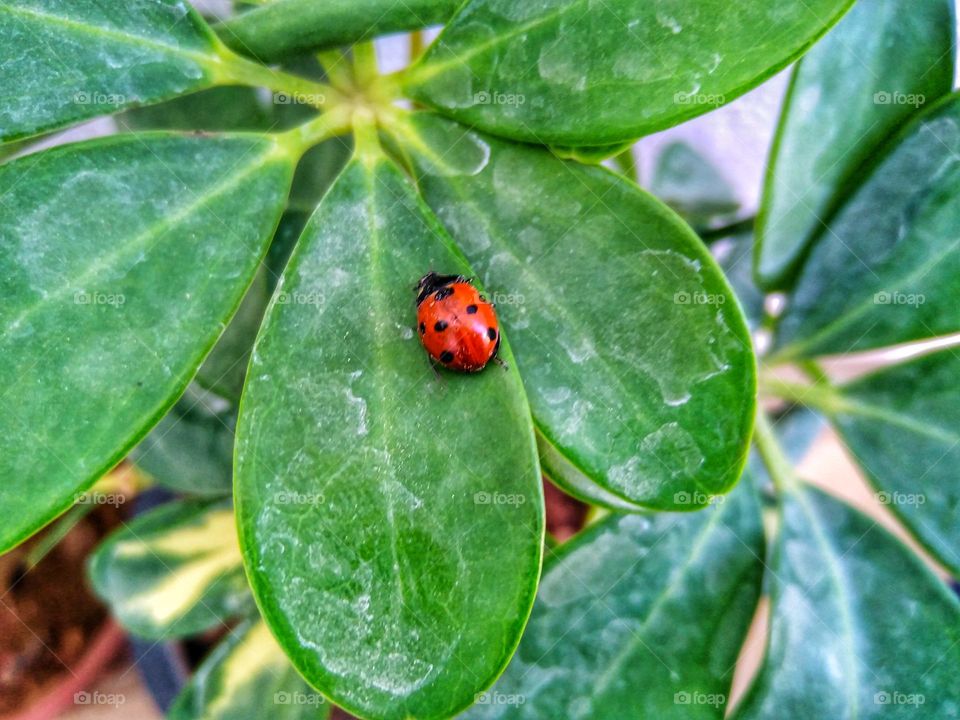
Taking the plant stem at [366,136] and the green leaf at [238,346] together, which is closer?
the plant stem at [366,136]

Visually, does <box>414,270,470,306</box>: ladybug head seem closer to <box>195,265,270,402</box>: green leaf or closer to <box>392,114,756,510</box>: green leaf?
<box>392,114,756,510</box>: green leaf

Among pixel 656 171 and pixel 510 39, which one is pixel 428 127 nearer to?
pixel 510 39

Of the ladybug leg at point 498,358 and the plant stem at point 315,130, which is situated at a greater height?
the plant stem at point 315,130

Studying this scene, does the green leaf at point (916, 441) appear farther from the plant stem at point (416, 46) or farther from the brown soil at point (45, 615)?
the brown soil at point (45, 615)

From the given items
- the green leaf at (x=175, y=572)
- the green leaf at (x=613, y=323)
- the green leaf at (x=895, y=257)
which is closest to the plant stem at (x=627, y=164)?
the green leaf at (x=895, y=257)

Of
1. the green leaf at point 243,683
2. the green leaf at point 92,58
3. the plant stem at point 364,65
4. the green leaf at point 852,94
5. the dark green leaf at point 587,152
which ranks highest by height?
the green leaf at point 92,58

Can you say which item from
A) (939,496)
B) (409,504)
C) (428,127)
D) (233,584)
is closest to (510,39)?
(428,127)

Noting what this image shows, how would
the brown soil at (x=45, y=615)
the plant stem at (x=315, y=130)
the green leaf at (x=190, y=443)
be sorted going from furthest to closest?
the brown soil at (x=45, y=615) < the green leaf at (x=190, y=443) < the plant stem at (x=315, y=130)

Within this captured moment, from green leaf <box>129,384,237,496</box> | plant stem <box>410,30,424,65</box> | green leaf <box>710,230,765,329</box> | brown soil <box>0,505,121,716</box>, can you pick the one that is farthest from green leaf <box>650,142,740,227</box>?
brown soil <box>0,505,121,716</box>

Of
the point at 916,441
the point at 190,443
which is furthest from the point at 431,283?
the point at 916,441
